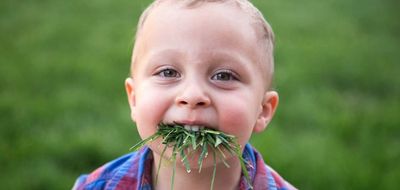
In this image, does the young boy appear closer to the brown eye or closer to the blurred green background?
the brown eye

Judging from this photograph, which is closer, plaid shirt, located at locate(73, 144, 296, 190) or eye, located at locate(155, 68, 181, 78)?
eye, located at locate(155, 68, 181, 78)

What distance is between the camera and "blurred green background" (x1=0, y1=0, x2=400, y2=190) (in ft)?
14.3

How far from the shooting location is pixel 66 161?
14.4 feet

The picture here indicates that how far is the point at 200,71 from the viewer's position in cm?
229

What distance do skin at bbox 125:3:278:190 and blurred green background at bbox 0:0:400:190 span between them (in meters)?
1.90

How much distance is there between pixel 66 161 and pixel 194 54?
2354 millimetres

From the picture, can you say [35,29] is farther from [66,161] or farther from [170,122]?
[170,122]

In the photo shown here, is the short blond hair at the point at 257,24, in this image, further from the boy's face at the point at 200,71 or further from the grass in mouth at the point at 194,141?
the grass in mouth at the point at 194,141

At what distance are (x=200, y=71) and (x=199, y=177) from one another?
47 cm

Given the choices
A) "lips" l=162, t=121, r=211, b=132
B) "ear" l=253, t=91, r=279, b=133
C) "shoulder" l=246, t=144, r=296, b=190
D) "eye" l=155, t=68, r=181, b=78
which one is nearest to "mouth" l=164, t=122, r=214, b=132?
"lips" l=162, t=121, r=211, b=132

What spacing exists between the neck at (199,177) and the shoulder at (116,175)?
0.36 ft

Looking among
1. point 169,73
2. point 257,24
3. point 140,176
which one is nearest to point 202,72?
point 169,73

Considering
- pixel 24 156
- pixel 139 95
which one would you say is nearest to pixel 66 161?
pixel 24 156

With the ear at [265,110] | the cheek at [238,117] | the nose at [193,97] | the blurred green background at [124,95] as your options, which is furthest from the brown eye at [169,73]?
the blurred green background at [124,95]
